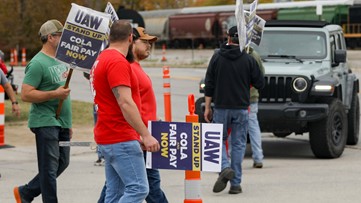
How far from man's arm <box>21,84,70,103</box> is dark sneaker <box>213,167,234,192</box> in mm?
2566

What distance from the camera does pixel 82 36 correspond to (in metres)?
8.31

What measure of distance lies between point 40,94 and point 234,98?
108 inches

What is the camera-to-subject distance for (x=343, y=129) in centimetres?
1397

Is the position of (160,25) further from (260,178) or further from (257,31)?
(260,178)

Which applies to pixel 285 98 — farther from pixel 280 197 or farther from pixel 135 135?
pixel 135 135

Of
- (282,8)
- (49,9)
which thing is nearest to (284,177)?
(49,9)

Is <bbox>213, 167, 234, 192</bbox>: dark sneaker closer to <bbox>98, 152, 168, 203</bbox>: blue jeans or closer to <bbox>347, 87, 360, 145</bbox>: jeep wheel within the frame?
<bbox>98, 152, 168, 203</bbox>: blue jeans

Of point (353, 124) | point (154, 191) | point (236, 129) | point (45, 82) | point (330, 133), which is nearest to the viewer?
point (154, 191)

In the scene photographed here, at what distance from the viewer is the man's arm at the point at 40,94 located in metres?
8.24

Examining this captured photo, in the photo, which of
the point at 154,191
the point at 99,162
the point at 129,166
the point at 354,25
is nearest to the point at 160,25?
the point at 354,25

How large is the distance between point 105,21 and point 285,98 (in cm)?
581

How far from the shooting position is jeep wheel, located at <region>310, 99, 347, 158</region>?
13.5 metres

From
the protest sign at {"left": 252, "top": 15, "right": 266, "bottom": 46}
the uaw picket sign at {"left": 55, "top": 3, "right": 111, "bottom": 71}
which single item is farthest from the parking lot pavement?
the uaw picket sign at {"left": 55, "top": 3, "right": 111, "bottom": 71}

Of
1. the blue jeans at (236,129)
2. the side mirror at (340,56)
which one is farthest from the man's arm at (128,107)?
the side mirror at (340,56)
